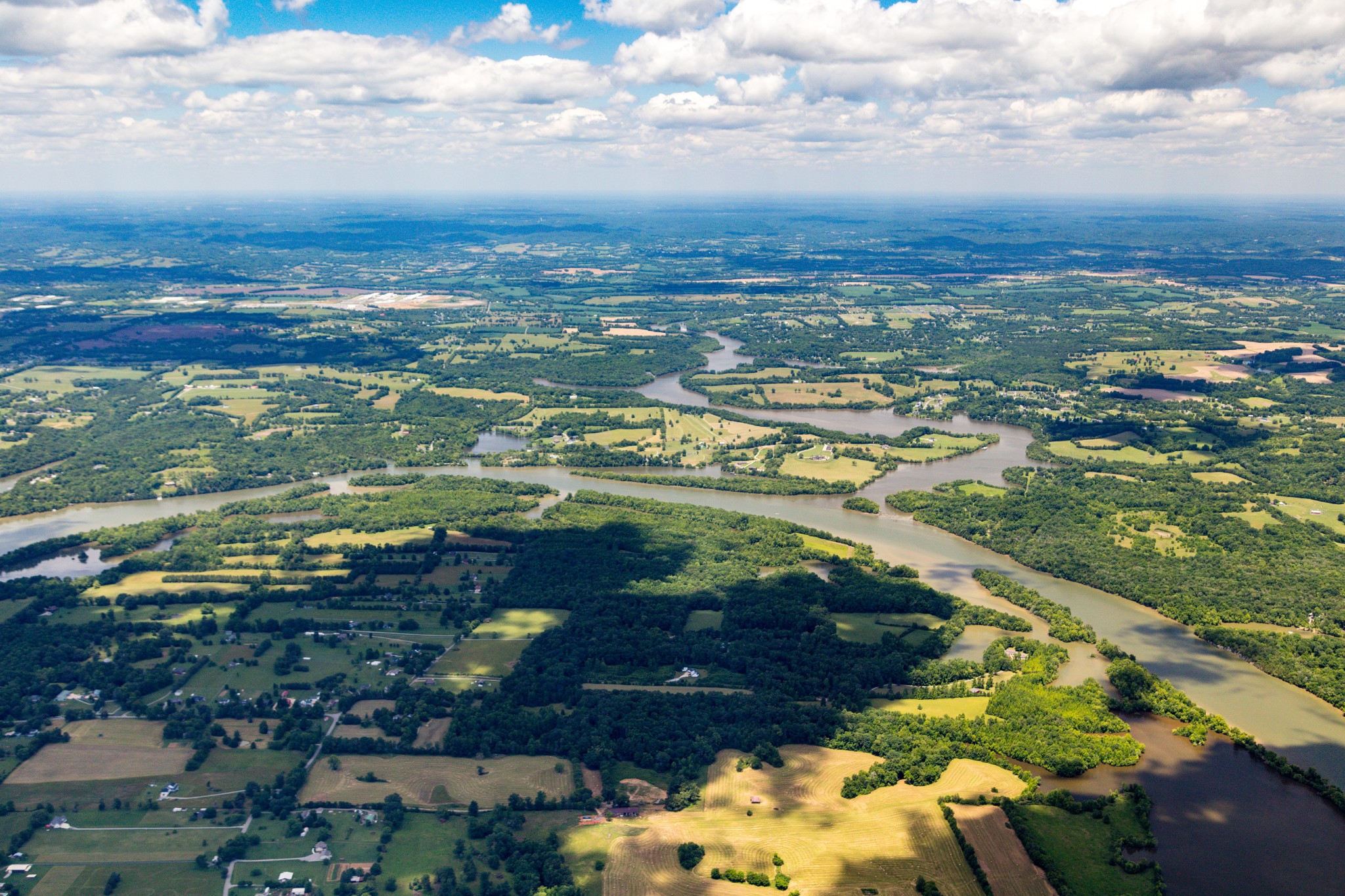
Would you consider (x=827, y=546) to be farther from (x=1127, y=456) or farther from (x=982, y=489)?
(x=1127, y=456)

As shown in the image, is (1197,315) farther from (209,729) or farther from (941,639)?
(209,729)

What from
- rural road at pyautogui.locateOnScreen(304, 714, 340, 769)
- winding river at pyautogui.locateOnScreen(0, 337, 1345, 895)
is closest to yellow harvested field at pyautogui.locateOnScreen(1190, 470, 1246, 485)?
winding river at pyautogui.locateOnScreen(0, 337, 1345, 895)

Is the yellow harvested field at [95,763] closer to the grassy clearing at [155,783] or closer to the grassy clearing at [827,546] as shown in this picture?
the grassy clearing at [155,783]

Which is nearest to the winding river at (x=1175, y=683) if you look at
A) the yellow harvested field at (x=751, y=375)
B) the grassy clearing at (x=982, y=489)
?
the grassy clearing at (x=982, y=489)

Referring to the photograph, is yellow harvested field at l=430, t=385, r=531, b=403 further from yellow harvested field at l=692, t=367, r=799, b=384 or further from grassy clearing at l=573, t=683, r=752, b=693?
grassy clearing at l=573, t=683, r=752, b=693

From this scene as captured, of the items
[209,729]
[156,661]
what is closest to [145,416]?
[156,661]

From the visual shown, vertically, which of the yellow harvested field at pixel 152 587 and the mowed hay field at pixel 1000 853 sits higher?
the yellow harvested field at pixel 152 587
